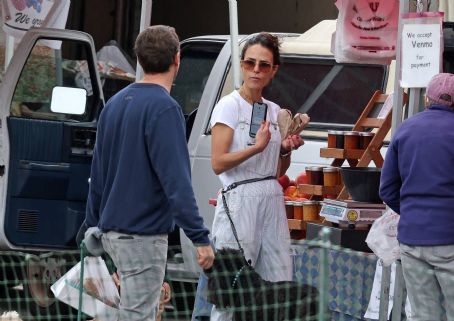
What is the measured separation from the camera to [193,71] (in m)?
10.7

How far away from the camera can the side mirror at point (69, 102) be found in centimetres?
1026

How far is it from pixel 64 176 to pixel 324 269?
4539 mm

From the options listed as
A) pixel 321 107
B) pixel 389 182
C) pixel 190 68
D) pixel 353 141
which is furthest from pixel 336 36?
pixel 190 68

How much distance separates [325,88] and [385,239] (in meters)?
2.53

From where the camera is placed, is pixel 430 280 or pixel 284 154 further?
pixel 284 154

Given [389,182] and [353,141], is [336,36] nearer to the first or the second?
[353,141]

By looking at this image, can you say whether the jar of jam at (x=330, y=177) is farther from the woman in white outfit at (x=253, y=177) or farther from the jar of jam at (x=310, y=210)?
the woman in white outfit at (x=253, y=177)

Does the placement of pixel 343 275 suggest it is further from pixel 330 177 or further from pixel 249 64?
pixel 249 64

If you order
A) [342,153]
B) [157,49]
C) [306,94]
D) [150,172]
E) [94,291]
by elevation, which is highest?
[157,49]

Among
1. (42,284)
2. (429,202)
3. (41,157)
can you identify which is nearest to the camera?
(429,202)

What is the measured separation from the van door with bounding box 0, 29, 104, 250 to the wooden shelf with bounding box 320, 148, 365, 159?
2559 mm

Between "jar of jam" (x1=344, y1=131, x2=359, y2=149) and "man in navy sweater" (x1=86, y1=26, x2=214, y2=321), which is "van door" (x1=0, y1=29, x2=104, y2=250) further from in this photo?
"man in navy sweater" (x1=86, y1=26, x2=214, y2=321)

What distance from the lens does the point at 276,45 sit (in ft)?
24.1

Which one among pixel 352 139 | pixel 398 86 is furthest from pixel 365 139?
pixel 398 86
